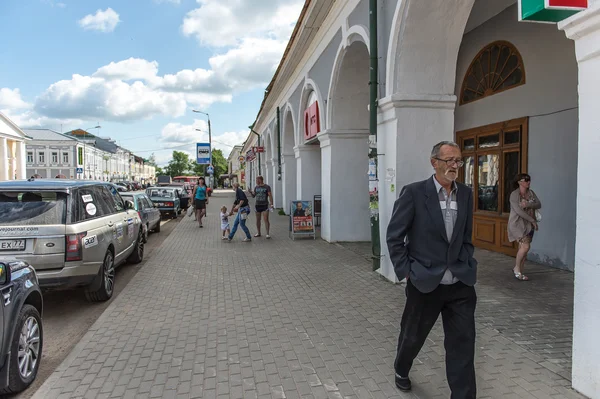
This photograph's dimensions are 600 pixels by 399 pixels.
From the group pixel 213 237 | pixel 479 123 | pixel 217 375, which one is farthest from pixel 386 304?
pixel 213 237

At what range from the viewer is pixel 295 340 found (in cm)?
440

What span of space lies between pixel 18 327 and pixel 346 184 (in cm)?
805

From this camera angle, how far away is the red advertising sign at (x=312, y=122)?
11570mm

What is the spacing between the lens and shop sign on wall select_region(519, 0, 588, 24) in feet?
9.33

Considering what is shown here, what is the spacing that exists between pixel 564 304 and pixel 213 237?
9.51 meters

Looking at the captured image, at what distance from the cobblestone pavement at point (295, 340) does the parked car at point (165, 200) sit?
12.7 meters

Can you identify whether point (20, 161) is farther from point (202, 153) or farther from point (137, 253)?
point (137, 253)

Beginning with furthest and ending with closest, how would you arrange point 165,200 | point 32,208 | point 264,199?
point 165,200 < point 264,199 < point 32,208

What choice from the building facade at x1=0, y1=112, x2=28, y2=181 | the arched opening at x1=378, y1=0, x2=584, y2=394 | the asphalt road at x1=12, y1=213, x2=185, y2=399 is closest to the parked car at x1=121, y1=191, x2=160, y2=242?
the asphalt road at x1=12, y1=213, x2=185, y2=399

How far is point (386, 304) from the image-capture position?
18.3 feet

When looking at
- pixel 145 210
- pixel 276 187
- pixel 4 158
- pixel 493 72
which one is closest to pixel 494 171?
pixel 493 72

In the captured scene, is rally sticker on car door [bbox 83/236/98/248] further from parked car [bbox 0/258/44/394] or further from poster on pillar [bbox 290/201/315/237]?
poster on pillar [bbox 290/201/315/237]

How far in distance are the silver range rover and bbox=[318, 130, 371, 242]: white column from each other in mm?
5796

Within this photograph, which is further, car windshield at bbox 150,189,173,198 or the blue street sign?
the blue street sign
